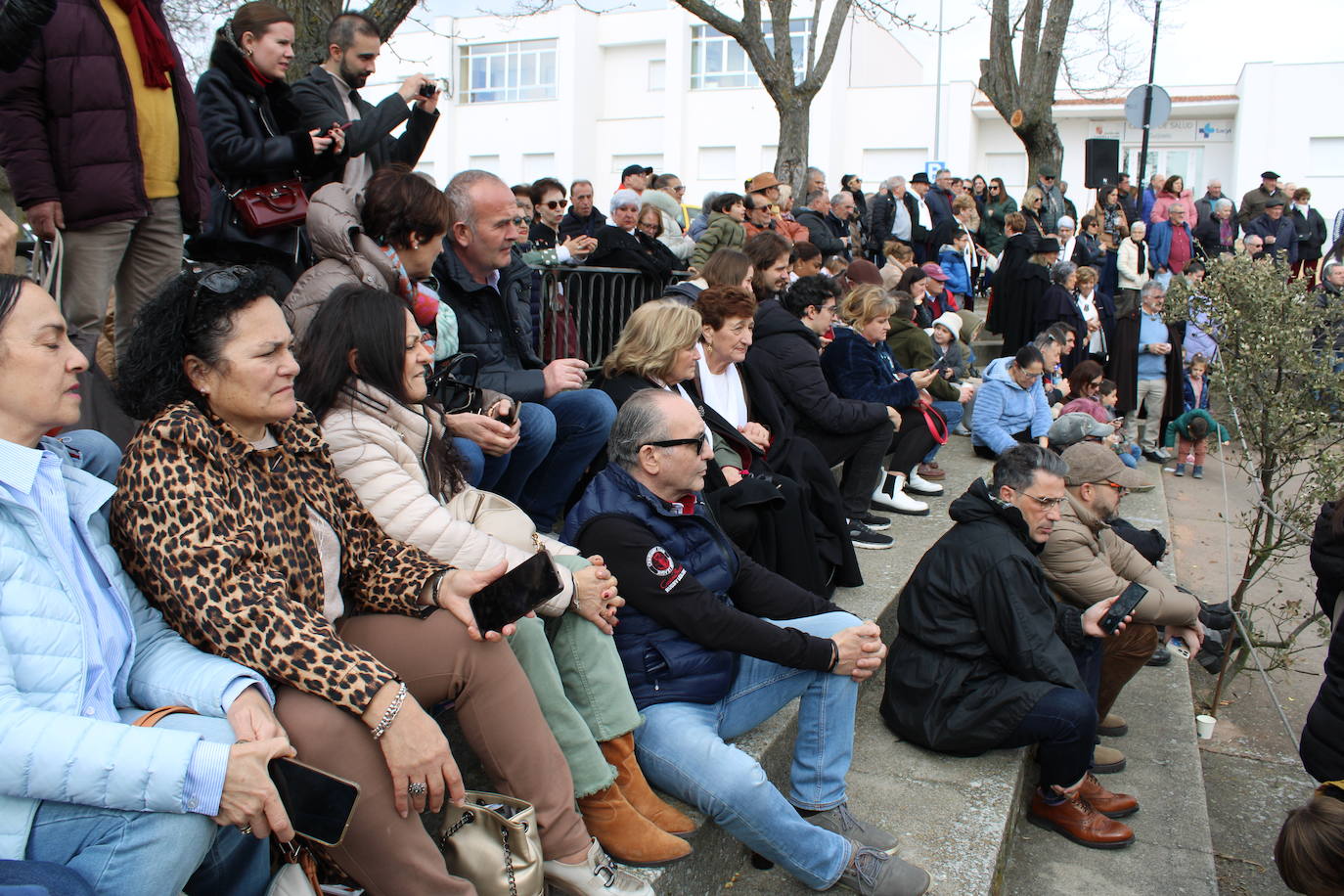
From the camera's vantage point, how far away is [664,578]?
301cm

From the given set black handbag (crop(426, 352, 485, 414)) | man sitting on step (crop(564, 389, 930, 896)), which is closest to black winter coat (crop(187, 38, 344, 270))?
black handbag (crop(426, 352, 485, 414))

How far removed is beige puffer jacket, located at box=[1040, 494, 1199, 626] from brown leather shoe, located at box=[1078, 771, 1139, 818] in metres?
0.82

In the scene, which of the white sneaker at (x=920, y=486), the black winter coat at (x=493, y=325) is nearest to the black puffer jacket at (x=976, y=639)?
the black winter coat at (x=493, y=325)

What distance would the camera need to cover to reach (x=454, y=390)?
144 inches

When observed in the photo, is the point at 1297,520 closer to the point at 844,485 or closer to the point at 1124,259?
the point at 844,485

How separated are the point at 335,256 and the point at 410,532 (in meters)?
1.23

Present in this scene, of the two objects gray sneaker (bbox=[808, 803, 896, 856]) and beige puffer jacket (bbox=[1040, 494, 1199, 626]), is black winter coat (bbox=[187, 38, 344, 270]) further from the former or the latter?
beige puffer jacket (bbox=[1040, 494, 1199, 626])

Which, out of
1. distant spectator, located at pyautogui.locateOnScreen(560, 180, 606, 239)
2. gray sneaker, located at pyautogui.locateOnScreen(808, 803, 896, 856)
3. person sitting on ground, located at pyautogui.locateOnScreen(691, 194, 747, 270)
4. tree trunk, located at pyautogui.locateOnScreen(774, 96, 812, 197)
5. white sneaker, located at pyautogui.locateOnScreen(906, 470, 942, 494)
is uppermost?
tree trunk, located at pyautogui.locateOnScreen(774, 96, 812, 197)

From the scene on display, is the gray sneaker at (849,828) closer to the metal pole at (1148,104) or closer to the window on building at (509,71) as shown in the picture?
the metal pole at (1148,104)

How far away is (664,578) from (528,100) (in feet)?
122

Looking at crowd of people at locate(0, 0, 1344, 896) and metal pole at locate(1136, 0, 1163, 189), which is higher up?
metal pole at locate(1136, 0, 1163, 189)

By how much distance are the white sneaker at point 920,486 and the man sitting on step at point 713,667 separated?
403cm

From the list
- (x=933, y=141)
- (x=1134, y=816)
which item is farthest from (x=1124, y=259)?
(x=933, y=141)

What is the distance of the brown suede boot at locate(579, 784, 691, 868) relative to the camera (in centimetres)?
266
